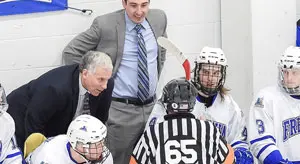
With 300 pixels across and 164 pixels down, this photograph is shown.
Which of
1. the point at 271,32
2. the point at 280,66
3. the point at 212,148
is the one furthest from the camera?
the point at 271,32

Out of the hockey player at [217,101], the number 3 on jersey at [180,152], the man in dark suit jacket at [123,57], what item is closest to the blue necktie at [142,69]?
the man in dark suit jacket at [123,57]

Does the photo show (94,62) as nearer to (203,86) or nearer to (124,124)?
(203,86)

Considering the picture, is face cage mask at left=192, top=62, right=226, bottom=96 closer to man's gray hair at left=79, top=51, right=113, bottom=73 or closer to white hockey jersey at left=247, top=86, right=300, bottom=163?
white hockey jersey at left=247, top=86, right=300, bottom=163

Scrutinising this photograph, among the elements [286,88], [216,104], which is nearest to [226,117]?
[216,104]

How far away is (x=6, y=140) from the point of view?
2.85 meters

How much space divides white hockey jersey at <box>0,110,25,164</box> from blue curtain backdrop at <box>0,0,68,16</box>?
3.91 ft

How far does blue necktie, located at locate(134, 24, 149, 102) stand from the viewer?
375cm

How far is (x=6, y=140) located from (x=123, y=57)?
111 cm

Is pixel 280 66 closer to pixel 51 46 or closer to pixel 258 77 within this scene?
pixel 258 77

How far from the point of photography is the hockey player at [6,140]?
2816 millimetres

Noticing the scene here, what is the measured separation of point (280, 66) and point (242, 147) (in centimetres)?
43

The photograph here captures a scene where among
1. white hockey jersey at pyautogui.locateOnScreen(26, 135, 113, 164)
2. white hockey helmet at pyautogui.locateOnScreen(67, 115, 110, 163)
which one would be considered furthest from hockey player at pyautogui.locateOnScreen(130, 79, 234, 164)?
white hockey jersey at pyautogui.locateOnScreen(26, 135, 113, 164)

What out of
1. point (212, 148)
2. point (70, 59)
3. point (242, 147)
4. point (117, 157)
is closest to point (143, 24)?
point (70, 59)

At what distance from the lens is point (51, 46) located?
4000mm
